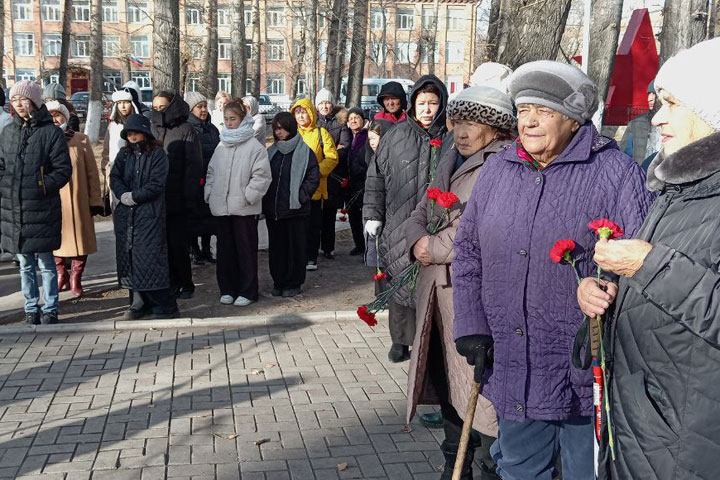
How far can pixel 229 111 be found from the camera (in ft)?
26.3

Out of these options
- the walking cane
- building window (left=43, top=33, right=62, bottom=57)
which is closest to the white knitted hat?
the walking cane

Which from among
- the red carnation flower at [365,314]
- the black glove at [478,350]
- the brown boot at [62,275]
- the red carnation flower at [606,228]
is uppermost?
the red carnation flower at [606,228]

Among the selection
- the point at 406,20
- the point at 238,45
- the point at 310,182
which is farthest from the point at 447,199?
the point at 406,20

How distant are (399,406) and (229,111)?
12.2ft

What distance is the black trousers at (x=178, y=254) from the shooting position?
27.2ft

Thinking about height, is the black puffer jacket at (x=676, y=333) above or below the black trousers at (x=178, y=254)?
above

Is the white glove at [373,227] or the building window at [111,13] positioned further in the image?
the building window at [111,13]

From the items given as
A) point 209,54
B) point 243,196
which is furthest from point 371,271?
point 209,54

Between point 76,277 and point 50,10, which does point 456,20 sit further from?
point 76,277

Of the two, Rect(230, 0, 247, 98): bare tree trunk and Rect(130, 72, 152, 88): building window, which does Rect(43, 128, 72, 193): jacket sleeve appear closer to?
Rect(230, 0, 247, 98): bare tree trunk

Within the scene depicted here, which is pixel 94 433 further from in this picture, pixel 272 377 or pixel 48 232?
pixel 48 232

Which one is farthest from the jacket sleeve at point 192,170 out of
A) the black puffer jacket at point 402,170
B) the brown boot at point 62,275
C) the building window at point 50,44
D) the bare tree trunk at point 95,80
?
the building window at point 50,44

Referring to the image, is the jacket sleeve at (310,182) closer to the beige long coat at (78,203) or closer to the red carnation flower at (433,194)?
the beige long coat at (78,203)

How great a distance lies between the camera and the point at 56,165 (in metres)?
7.23
